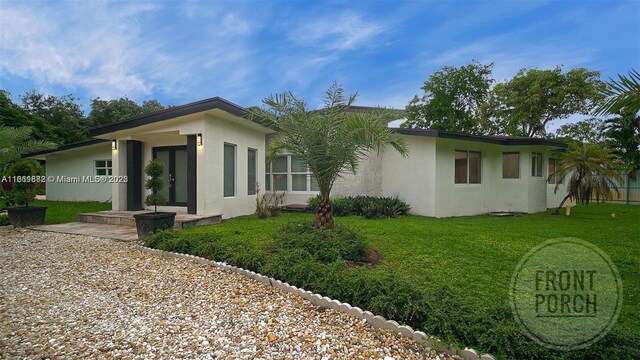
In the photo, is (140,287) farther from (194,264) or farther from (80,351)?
(80,351)

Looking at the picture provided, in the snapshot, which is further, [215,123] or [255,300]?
[215,123]

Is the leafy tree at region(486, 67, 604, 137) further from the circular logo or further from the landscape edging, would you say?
the landscape edging

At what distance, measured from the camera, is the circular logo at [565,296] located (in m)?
2.60

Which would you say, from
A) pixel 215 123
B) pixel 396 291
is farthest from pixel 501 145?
pixel 396 291

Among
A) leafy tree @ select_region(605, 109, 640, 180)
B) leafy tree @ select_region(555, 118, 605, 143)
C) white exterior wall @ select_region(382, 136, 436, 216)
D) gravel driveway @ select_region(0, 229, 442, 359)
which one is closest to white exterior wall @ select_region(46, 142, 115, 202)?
gravel driveway @ select_region(0, 229, 442, 359)

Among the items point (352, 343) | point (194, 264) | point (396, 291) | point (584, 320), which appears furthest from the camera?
point (194, 264)

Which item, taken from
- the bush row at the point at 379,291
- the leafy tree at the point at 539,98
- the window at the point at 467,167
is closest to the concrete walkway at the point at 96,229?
the bush row at the point at 379,291

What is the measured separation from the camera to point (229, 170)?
10766 mm

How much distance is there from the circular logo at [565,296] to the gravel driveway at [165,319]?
3.56ft

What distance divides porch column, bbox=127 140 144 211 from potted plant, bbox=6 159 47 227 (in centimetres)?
233

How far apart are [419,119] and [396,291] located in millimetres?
26433

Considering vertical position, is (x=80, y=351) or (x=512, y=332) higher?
(x=512, y=332)

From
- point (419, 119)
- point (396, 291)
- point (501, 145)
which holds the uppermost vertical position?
point (419, 119)

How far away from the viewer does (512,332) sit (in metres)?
2.50
